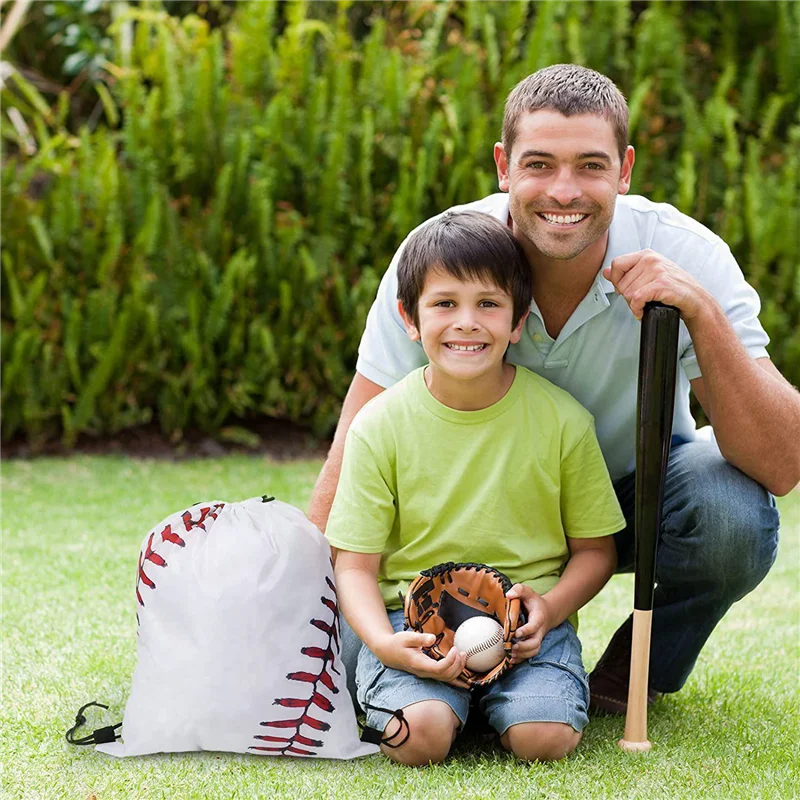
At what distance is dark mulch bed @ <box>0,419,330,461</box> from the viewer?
5.66 m

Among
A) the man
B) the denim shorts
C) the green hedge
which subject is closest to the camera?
the denim shorts

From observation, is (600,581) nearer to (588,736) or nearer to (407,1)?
(588,736)

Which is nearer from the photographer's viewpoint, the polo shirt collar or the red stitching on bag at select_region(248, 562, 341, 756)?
the red stitching on bag at select_region(248, 562, 341, 756)

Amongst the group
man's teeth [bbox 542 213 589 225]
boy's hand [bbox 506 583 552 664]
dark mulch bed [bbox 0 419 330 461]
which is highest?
man's teeth [bbox 542 213 589 225]

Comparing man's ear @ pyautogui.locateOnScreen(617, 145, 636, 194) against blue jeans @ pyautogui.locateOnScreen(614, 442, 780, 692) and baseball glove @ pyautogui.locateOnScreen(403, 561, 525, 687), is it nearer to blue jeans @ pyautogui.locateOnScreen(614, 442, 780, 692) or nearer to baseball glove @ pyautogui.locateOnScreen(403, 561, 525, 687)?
blue jeans @ pyautogui.locateOnScreen(614, 442, 780, 692)

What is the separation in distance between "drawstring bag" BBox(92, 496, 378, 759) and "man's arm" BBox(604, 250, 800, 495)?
84 cm

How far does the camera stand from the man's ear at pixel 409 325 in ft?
8.17

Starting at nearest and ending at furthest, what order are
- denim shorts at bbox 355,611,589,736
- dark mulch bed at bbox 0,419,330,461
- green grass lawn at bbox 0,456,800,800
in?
green grass lawn at bbox 0,456,800,800 < denim shorts at bbox 355,611,589,736 < dark mulch bed at bbox 0,419,330,461

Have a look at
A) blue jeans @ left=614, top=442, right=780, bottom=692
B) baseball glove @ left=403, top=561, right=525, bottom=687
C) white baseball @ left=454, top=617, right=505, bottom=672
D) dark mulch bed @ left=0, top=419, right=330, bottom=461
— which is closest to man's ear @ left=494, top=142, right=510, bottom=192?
blue jeans @ left=614, top=442, right=780, bottom=692

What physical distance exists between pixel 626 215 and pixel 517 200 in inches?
11.7

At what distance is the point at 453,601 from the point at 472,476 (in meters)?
0.26

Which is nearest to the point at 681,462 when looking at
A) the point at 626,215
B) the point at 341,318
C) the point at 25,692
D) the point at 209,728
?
the point at 626,215

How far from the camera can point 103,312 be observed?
17.5 ft

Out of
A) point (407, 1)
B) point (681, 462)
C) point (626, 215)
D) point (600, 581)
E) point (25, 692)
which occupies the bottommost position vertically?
point (25, 692)
